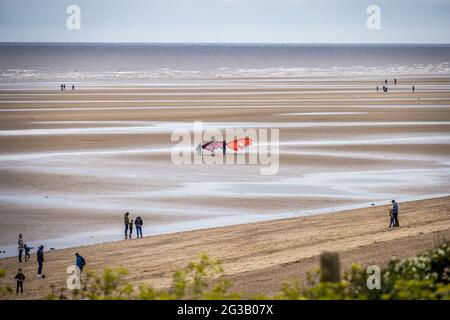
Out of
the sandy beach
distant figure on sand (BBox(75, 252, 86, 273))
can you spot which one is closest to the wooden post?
the sandy beach

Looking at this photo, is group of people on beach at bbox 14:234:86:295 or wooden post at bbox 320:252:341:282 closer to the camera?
wooden post at bbox 320:252:341:282

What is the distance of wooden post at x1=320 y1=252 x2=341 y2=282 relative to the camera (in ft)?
27.2

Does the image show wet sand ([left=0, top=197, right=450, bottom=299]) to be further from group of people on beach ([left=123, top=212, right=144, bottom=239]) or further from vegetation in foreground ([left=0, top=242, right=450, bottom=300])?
vegetation in foreground ([left=0, top=242, right=450, bottom=300])

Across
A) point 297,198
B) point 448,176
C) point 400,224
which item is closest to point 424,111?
point 448,176

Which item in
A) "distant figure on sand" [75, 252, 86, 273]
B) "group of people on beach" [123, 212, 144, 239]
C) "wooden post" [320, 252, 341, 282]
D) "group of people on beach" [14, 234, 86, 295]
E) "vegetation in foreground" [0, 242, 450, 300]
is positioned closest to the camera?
"wooden post" [320, 252, 341, 282]

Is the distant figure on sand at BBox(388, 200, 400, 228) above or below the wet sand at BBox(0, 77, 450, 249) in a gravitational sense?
below

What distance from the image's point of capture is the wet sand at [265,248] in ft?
61.2

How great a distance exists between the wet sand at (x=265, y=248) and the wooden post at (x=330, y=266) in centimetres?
792

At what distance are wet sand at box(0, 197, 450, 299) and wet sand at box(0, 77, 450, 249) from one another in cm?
214

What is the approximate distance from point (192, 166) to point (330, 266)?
2976 centimetres

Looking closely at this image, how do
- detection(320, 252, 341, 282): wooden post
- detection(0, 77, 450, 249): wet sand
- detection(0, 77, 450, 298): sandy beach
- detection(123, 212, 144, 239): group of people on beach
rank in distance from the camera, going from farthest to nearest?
1. detection(0, 77, 450, 249): wet sand
2. detection(123, 212, 144, 239): group of people on beach
3. detection(0, 77, 450, 298): sandy beach
4. detection(320, 252, 341, 282): wooden post

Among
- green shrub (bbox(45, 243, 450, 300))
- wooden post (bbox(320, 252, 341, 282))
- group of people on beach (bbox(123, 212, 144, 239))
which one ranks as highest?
wooden post (bbox(320, 252, 341, 282))

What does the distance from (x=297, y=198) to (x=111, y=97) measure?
5458cm
